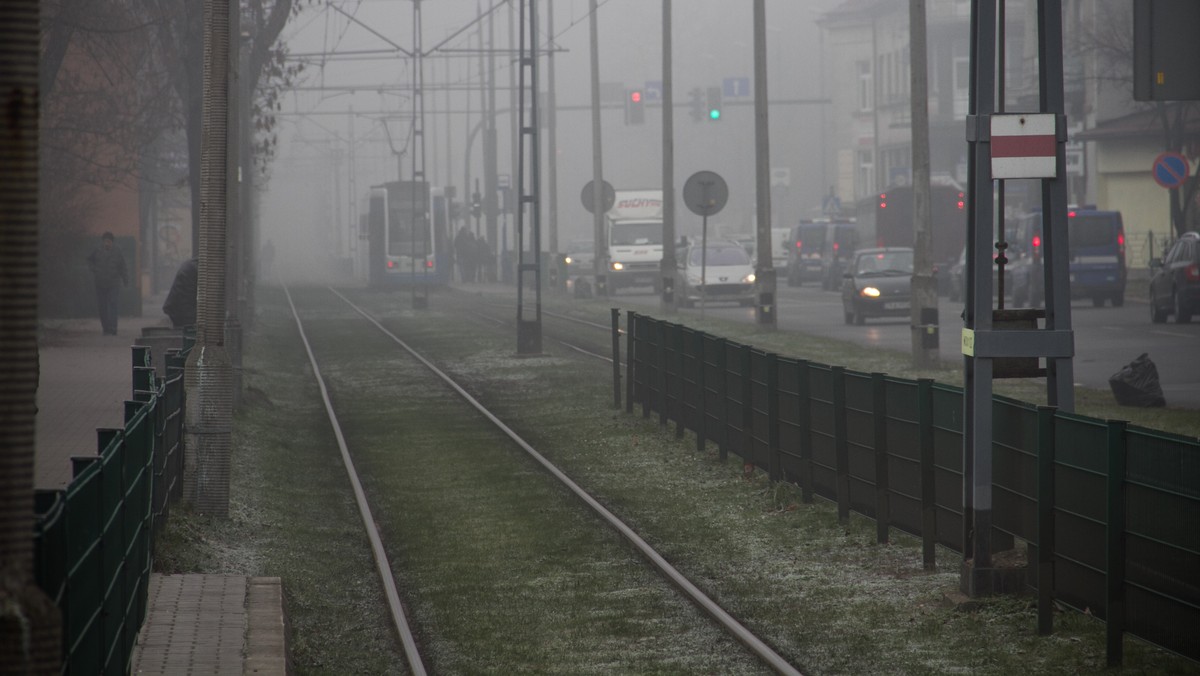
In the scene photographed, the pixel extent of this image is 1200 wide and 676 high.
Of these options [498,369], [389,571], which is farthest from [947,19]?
[389,571]

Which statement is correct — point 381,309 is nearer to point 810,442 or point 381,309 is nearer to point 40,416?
point 40,416

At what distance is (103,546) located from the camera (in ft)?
20.1

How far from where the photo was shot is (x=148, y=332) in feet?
59.9

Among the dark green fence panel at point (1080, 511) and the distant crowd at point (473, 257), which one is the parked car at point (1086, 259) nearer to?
Result: the dark green fence panel at point (1080, 511)

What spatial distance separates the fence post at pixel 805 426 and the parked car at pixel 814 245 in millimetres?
47364

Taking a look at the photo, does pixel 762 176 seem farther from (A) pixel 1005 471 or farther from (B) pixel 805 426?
(A) pixel 1005 471

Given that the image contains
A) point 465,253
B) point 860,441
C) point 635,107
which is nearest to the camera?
point 860,441

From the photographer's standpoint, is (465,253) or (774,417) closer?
(774,417)

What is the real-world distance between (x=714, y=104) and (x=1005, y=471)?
3941 centimetres

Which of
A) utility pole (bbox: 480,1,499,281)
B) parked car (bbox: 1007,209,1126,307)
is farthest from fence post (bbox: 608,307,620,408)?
utility pole (bbox: 480,1,499,281)

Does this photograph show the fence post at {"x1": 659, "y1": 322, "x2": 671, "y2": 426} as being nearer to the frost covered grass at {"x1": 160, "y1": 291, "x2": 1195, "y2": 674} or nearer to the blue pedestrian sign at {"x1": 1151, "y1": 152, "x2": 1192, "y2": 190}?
the frost covered grass at {"x1": 160, "y1": 291, "x2": 1195, "y2": 674}

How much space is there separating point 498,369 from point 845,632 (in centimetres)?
1798

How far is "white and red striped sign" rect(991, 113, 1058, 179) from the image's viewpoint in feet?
29.2

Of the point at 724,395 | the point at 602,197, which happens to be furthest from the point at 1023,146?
the point at 602,197
